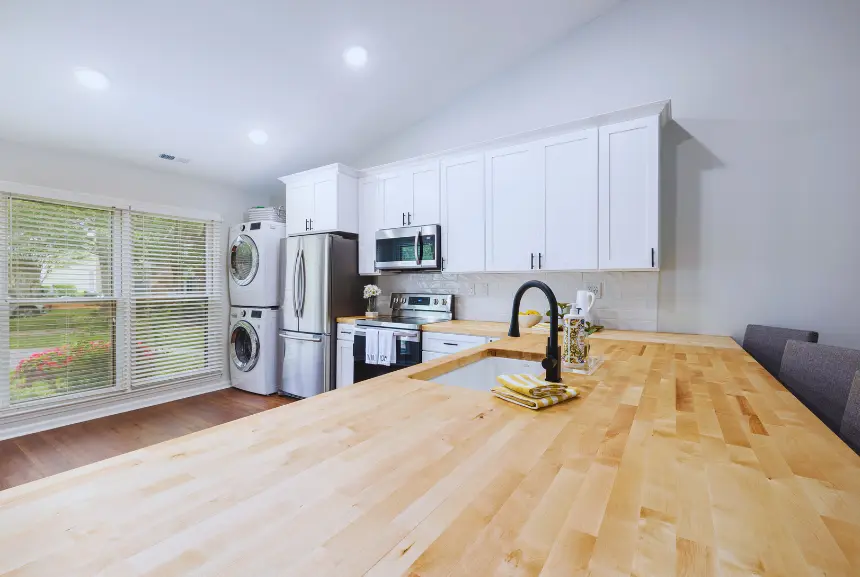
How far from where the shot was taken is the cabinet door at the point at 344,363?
3.76m

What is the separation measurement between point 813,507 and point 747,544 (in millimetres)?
189

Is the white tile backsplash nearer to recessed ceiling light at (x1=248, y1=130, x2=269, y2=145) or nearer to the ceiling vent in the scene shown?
recessed ceiling light at (x1=248, y1=130, x2=269, y2=145)

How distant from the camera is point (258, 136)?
3.67 m

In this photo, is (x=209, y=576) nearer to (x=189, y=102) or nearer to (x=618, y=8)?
(x=189, y=102)

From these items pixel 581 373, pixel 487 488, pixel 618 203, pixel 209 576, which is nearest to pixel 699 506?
pixel 487 488

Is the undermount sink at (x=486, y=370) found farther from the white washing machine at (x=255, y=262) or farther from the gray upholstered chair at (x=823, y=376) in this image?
the white washing machine at (x=255, y=262)

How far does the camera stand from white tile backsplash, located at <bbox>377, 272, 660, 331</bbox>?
2977mm

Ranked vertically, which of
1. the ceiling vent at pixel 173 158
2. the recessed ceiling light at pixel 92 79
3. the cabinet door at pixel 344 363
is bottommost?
the cabinet door at pixel 344 363

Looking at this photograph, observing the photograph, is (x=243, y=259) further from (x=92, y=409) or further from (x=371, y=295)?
(x=92, y=409)

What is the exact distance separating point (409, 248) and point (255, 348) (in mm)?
2074

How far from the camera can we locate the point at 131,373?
3.84 metres

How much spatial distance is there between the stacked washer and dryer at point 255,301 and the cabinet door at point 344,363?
3.13ft

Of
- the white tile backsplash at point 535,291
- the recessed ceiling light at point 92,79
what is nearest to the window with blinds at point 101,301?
the recessed ceiling light at point 92,79

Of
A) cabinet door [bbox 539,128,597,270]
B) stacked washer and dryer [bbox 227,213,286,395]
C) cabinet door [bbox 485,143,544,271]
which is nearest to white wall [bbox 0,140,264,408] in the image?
stacked washer and dryer [bbox 227,213,286,395]
